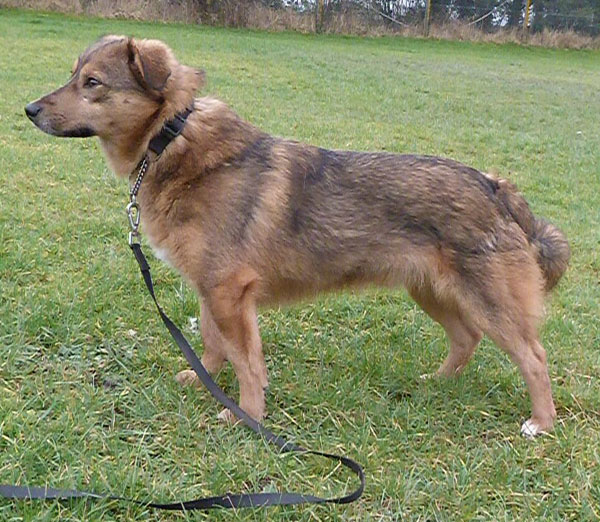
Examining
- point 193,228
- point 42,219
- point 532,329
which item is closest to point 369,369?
point 532,329

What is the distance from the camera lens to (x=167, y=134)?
3.47 metres

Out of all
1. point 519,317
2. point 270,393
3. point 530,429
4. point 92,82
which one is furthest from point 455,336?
point 92,82

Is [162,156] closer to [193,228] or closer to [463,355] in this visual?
[193,228]

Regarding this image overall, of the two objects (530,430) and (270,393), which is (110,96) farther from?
(530,430)

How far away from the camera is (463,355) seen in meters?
4.02

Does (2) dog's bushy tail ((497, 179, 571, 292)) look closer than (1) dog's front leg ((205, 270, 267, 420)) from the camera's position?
No

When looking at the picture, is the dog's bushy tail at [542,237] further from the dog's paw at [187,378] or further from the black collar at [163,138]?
the dog's paw at [187,378]

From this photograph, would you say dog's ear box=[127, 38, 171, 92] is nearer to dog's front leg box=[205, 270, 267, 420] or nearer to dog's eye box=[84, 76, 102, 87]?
dog's eye box=[84, 76, 102, 87]

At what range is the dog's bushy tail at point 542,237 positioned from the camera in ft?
12.0

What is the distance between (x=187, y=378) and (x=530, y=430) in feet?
5.75

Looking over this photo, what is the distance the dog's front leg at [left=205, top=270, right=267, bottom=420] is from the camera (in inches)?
134

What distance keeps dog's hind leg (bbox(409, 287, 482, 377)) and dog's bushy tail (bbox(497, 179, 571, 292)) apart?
1.64 feet

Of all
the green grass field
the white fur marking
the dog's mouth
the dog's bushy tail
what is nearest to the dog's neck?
the dog's mouth

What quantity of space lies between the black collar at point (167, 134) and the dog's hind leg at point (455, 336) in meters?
1.54
